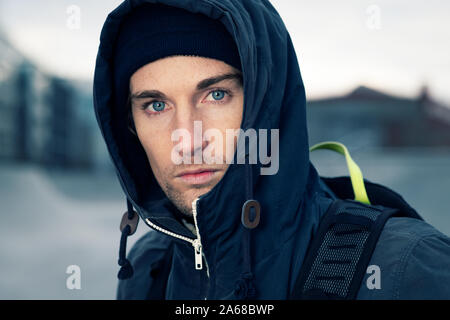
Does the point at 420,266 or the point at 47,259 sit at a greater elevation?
the point at 420,266

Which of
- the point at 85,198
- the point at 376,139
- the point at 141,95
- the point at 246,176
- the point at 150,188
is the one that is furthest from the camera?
the point at 376,139

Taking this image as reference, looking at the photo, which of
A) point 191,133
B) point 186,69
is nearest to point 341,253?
point 191,133

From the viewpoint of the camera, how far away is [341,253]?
1.25 m

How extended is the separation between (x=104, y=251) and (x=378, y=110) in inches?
724

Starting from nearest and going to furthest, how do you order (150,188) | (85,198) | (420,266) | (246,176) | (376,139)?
(420,266) → (246,176) → (150,188) → (85,198) → (376,139)

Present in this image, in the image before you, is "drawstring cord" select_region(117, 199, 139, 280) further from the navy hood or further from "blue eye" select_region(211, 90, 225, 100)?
"blue eye" select_region(211, 90, 225, 100)

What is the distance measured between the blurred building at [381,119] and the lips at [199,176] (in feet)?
64.5

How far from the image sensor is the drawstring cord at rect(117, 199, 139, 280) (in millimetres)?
1731

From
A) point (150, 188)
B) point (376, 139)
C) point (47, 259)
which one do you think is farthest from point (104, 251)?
point (376, 139)

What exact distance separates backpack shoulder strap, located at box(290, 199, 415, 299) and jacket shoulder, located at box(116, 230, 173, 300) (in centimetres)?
77

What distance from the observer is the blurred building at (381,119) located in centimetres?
2111

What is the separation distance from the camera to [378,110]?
866 inches
